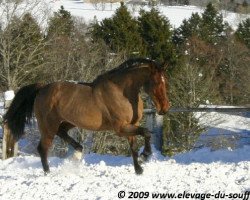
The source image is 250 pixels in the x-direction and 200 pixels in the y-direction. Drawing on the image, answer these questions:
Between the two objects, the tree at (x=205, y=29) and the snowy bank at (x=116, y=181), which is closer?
the snowy bank at (x=116, y=181)

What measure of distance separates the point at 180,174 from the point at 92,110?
4.83ft

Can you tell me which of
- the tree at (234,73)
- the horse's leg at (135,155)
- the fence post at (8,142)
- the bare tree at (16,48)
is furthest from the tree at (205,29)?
the horse's leg at (135,155)

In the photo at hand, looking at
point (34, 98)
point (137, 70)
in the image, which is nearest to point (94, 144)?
point (34, 98)

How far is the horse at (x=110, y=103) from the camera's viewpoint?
619 cm

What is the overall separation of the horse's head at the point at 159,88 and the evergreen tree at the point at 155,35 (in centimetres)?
2542

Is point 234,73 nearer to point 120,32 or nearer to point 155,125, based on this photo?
point 120,32

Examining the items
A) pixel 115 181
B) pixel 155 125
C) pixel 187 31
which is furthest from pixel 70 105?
pixel 187 31

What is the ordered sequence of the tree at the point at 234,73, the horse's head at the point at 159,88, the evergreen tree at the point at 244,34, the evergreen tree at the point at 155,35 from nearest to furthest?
the horse's head at the point at 159,88
the tree at the point at 234,73
the evergreen tree at the point at 155,35
the evergreen tree at the point at 244,34

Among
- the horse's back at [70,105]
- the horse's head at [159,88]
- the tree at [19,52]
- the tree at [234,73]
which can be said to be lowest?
the tree at [234,73]

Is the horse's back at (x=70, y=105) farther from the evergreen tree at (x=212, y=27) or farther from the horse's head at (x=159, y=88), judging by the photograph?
the evergreen tree at (x=212, y=27)

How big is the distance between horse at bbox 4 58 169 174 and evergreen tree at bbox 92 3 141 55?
23620 millimetres

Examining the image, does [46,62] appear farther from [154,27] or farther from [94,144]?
[154,27]

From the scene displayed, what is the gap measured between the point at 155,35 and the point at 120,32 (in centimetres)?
247

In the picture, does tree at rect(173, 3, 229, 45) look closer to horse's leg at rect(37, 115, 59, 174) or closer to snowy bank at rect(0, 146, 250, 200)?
horse's leg at rect(37, 115, 59, 174)
